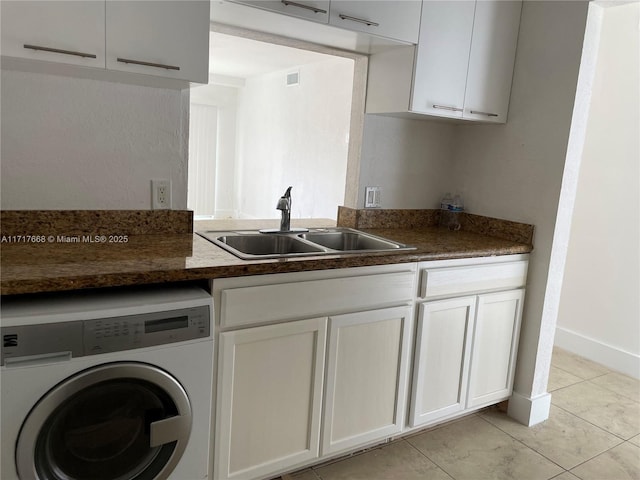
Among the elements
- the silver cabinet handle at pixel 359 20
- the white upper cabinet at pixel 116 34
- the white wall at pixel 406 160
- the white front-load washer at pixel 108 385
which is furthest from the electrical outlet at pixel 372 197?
the white front-load washer at pixel 108 385

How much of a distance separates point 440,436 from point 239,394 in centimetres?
118

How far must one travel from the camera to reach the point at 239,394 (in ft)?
5.53

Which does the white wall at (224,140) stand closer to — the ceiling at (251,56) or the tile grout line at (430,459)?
the ceiling at (251,56)

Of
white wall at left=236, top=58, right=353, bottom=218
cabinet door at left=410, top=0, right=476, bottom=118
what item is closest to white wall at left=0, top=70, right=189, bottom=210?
cabinet door at left=410, top=0, right=476, bottom=118

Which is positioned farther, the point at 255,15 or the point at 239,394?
the point at 255,15

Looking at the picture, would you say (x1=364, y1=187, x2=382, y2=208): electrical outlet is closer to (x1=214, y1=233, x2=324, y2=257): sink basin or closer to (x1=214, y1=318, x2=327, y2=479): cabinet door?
(x1=214, y1=233, x2=324, y2=257): sink basin

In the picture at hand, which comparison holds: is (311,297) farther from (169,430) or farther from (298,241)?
(169,430)

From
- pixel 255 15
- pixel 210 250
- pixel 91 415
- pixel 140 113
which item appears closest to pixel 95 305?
pixel 91 415

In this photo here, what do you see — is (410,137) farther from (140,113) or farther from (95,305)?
(95,305)

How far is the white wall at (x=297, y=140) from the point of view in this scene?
4.85 m

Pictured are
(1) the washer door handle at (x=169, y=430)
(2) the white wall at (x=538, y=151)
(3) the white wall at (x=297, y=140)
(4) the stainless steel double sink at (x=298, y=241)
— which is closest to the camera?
(1) the washer door handle at (x=169, y=430)

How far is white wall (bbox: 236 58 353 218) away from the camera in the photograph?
4852 mm

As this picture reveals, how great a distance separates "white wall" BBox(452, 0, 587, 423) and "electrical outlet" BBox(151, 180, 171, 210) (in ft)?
5.58

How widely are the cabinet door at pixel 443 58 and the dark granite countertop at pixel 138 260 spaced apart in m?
0.66
